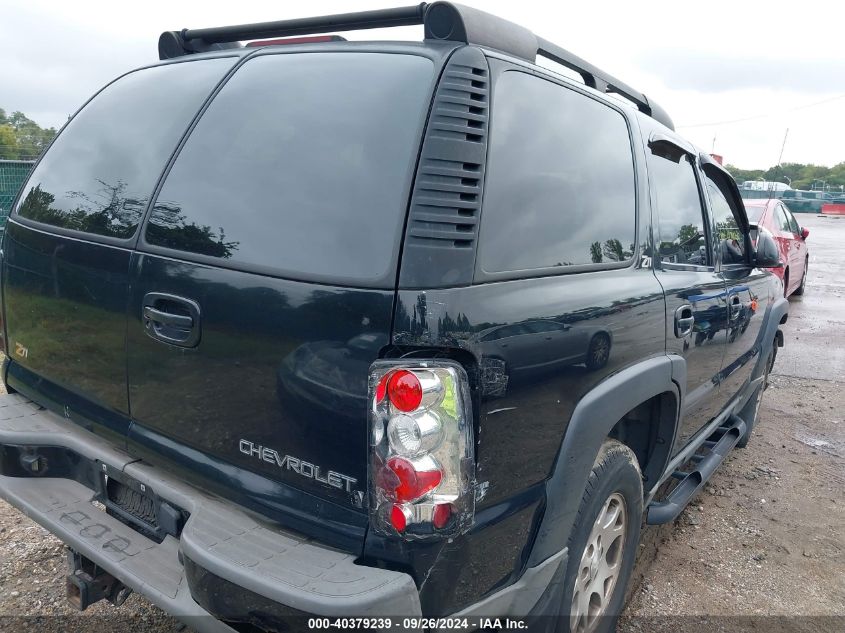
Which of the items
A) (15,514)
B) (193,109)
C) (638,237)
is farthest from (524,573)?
(15,514)

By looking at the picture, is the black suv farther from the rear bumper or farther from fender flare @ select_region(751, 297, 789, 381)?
fender flare @ select_region(751, 297, 789, 381)

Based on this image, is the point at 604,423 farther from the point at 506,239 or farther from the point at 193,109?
the point at 193,109

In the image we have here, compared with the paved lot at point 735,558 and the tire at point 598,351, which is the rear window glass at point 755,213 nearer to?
the paved lot at point 735,558

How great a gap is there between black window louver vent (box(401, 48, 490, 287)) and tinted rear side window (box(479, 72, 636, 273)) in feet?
0.18

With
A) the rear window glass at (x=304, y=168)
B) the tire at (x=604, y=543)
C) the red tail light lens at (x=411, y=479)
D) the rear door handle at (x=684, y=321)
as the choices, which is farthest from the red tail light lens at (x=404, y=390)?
the rear door handle at (x=684, y=321)

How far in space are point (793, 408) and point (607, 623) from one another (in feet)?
12.9

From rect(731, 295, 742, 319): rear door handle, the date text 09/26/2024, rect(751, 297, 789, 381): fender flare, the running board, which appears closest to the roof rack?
rect(731, 295, 742, 319): rear door handle

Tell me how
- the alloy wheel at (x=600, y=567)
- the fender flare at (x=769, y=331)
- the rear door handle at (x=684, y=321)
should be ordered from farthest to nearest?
the fender flare at (x=769, y=331)
the rear door handle at (x=684, y=321)
the alloy wheel at (x=600, y=567)

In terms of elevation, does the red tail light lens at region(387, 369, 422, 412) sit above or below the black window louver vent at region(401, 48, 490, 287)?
below

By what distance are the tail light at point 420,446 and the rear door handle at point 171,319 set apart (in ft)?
1.99

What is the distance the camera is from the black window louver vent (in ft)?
5.30

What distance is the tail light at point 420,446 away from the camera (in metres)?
1.58

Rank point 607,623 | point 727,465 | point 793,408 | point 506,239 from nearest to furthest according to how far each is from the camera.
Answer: point 506,239 → point 607,623 → point 727,465 → point 793,408

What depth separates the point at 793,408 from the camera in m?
5.64
